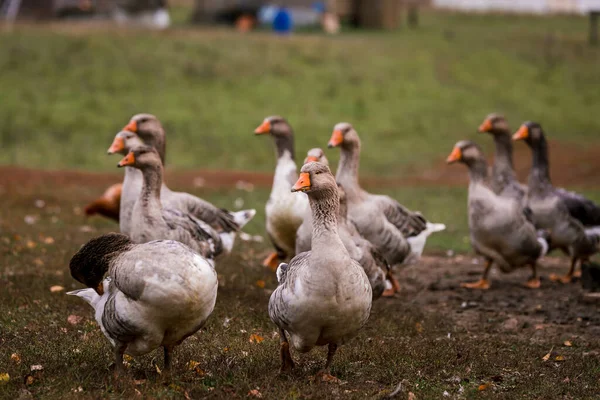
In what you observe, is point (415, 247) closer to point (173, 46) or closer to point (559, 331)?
point (559, 331)

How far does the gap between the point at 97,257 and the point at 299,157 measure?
58.9 ft

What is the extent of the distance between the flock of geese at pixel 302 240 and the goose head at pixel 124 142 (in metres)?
0.01

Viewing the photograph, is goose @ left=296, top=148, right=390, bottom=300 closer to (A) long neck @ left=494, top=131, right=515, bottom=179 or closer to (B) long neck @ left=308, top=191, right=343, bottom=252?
(B) long neck @ left=308, top=191, right=343, bottom=252

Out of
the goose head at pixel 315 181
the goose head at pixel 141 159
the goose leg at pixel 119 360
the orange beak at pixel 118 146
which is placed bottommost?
the goose leg at pixel 119 360

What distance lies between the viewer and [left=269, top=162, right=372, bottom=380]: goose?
678cm

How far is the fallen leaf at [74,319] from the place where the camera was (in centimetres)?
884

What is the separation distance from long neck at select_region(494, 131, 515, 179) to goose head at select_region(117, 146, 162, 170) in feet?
16.4

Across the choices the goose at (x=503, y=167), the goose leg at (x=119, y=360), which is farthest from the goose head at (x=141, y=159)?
the goose at (x=503, y=167)

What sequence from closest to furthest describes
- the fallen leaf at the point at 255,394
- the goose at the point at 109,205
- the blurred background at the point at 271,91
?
the fallen leaf at the point at 255,394 → the goose at the point at 109,205 → the blurred background at the point at 271,91

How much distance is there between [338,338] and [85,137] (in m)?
20.2

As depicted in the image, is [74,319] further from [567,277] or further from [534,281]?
[567,277]

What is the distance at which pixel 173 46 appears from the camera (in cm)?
3325

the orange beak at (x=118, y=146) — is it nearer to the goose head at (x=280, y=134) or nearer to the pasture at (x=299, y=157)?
the pasture at (x=299, y=157)

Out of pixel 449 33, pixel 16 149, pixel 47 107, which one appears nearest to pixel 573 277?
pixel 16 149
